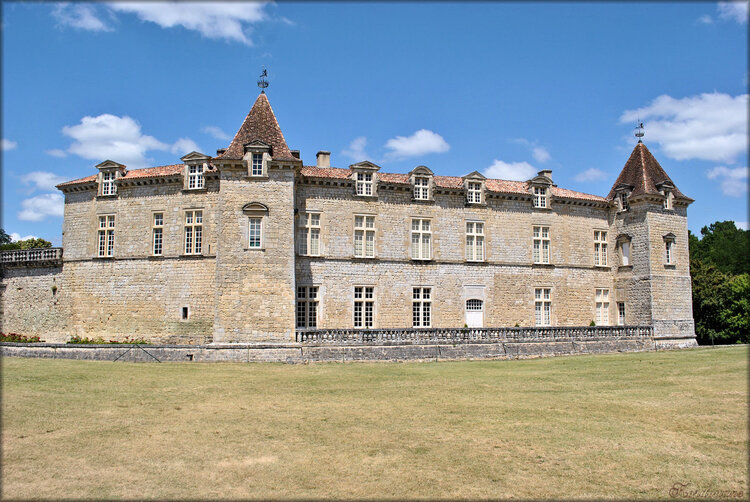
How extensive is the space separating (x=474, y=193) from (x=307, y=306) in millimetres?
11511

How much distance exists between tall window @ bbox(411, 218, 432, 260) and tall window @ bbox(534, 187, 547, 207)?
715 centimetres

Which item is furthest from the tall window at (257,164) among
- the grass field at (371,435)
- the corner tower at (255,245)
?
the grass field at (371,435)

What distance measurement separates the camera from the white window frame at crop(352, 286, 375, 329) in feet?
90.7

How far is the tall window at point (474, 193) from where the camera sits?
98.5 feet

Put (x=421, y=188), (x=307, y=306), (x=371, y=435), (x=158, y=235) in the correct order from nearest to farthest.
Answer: (x=371, y=435)
(x=307, y=306)
(x=158, y=235)
(x=421, y=188)

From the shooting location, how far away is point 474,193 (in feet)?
99.0

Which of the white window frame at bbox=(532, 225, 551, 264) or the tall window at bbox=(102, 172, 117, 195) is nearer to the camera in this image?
the tall window at bbox=(102, 172, 117, 195)

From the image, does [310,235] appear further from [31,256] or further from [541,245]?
[31,256]

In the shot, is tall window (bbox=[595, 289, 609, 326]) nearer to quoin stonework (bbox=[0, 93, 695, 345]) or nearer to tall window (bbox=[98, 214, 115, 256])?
quoin stonework (bbox=[0, 93, 695, 345])

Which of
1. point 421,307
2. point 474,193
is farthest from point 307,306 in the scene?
point 474,193

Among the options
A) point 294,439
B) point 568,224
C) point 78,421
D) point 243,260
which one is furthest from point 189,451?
point 568,224

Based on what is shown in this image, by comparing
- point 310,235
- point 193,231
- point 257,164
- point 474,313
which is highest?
point 257,164

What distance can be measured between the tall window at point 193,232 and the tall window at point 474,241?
14567 mm

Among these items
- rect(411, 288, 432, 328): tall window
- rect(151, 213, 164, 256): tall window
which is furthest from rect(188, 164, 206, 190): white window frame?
rect(411, 288, 432, 328): tall window
